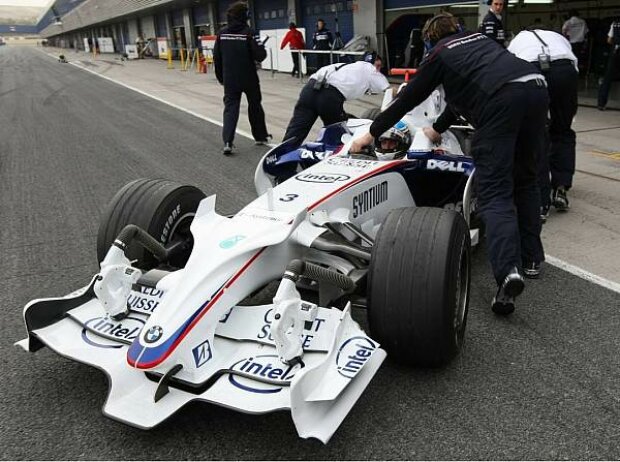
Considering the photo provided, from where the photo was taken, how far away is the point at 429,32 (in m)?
3.61

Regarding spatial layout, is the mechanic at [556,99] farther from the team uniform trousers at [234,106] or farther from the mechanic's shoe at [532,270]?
the team uniform trousers at [234,106]

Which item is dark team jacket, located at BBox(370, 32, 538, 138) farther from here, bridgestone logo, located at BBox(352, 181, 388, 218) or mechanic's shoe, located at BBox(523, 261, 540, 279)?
mechanic's shoe, located at BBox(523, 261, 540, 279)

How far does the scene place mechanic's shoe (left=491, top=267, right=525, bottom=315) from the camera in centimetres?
325

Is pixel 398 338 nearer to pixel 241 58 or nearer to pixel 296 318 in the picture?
pixel 296 318

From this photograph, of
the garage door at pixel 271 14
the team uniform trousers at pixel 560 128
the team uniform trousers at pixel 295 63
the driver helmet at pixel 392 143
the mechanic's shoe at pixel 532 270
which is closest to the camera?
the mechanic's shoe at pixel 532 270

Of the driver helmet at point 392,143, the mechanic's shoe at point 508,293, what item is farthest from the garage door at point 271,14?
the mechanic's shoe at point 508,293

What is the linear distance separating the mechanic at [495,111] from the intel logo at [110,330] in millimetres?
2017

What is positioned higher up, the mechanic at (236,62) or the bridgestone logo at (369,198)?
the mechanic at (236,62)

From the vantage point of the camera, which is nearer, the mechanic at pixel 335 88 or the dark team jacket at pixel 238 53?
the mechanic at pixel 335 88

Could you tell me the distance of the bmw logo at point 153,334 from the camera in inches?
93.7

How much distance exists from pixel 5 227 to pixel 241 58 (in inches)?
170

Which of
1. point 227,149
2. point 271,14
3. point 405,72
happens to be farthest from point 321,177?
point 271,14

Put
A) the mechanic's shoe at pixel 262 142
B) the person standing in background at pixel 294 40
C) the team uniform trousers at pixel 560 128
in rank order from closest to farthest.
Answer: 1. the team uniform trousers at pixel 560 128
2. the mechanic's shoe at pixel 262 142
3. the person standing in background at pixel 294 40

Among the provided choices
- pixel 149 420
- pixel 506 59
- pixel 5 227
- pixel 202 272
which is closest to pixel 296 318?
pixel 202 272
